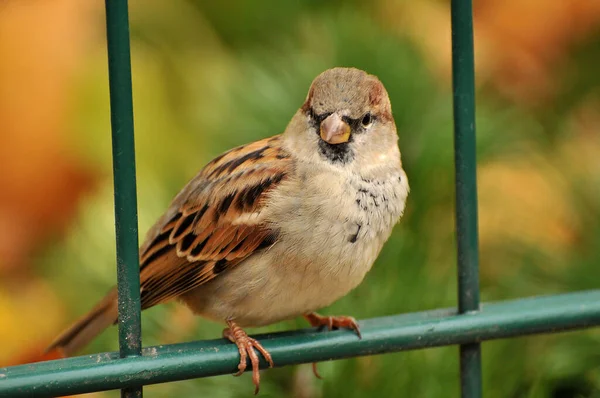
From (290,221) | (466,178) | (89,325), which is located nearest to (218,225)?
(290,221)

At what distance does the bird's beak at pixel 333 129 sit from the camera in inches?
56.3

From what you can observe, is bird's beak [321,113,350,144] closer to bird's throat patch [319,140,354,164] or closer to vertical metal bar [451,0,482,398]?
bird's throat patch [319,140,354,164]

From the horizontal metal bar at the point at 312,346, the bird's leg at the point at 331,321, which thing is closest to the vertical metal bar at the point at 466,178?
the horizontal metal bar at the point at 312,346

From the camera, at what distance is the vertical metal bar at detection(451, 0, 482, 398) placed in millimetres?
1272

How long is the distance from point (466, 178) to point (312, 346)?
0.28m

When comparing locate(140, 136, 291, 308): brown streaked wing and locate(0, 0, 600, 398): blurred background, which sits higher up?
locate(0, 0, 600, 398): blurred background

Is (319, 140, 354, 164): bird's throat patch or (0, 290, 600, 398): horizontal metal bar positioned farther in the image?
(319, 140, 354, 164): bird's throat patch

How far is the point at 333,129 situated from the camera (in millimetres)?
1431

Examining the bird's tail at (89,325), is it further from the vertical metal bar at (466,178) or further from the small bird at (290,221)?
the vertical metal bar at (466,178)

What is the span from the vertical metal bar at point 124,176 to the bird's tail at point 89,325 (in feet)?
1.09

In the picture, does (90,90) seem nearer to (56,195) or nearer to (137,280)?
(56,195)

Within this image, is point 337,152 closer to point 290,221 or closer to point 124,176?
point 290,221

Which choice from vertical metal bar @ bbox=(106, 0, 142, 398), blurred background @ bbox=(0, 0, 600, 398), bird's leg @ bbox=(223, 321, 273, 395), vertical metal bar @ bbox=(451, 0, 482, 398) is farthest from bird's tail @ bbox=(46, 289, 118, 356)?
vertical metal bar @ bbox=(451, 0, 482, 398)

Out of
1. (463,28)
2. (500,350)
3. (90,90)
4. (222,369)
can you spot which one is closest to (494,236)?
(500,350)
